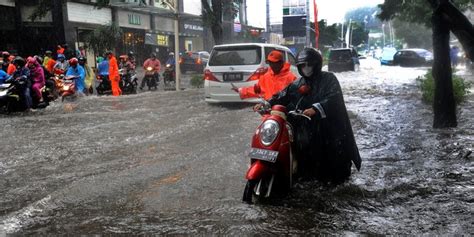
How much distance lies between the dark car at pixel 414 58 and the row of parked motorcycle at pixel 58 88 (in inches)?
787

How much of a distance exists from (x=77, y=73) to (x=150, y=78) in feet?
14.1

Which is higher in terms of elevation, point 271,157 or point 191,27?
point 191,27

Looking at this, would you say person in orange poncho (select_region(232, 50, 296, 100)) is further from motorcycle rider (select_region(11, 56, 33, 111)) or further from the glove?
motorcycle rider (select_region(11, 56, 33, 111))

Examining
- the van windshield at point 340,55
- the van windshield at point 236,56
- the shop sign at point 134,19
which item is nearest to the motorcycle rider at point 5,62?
the van windshield at point 236,56

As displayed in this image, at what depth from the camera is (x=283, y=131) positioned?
449 cm

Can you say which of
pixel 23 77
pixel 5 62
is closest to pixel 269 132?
pixel 23 77

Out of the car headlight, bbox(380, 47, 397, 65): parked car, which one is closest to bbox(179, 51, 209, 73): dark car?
bbox(380, 47, 397, 65): parked car

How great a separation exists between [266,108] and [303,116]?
430 mm

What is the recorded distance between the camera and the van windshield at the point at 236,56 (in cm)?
1154

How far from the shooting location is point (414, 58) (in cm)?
3484

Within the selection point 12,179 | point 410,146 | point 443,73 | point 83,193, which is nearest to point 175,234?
point 83,193

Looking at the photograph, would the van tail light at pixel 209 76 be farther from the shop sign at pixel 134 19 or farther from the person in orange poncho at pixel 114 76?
the shop sign at pixel 134 19

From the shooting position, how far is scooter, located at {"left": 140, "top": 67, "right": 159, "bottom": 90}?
19.2 meters

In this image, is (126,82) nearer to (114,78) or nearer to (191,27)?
(114,78)
